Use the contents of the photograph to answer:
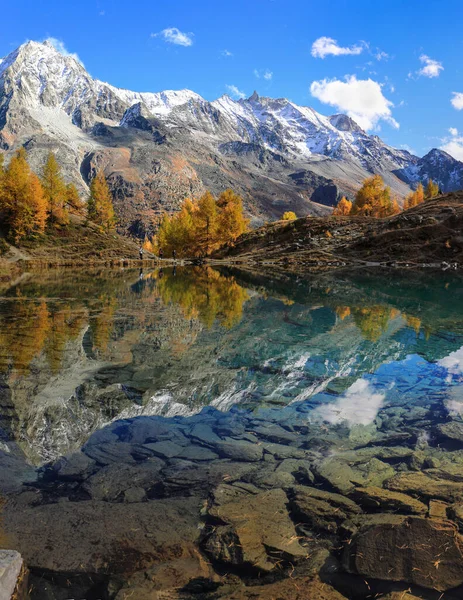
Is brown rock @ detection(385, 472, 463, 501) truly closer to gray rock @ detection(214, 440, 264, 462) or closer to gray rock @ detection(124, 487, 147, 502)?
gray rock @ detection(214, 440, 264, 462)

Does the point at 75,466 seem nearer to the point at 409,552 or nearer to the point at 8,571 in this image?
the point at 8,571

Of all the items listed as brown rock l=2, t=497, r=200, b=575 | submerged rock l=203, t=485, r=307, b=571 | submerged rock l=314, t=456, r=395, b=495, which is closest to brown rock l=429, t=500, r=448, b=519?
submerged rock l=314, t=456, r=395, b=495

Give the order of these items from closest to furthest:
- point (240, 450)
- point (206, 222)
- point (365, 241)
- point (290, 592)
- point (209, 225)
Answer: point (290, 592), point (240, 450), point (365, 241), point (206, 222), point (209, 225)

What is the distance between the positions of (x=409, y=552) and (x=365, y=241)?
86.6 metres

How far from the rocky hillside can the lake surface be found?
211 feet

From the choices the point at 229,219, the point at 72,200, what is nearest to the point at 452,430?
the point at 229,219

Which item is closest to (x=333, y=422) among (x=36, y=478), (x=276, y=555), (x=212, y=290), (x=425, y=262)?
(x=276, y=555)

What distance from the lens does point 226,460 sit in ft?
30.0

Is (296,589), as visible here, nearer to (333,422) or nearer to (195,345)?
(333,422)

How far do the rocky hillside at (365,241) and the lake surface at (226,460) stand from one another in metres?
64.4

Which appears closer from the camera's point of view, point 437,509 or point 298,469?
point 437,509

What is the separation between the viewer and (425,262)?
7725 centimetres

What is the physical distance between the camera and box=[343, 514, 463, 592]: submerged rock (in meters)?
5.51

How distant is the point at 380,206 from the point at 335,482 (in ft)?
397
